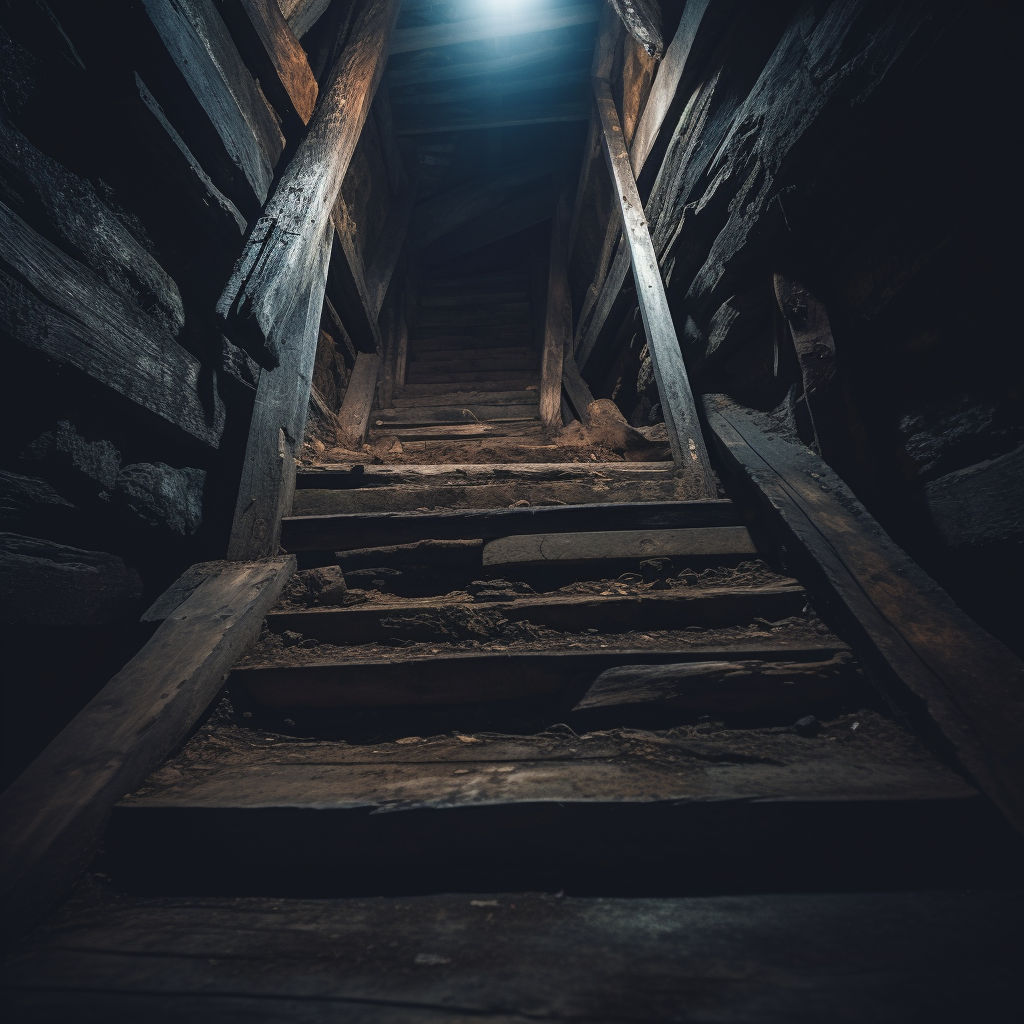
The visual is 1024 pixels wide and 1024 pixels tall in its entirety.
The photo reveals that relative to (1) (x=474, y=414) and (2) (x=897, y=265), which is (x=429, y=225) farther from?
(2) (x=897, y=265)

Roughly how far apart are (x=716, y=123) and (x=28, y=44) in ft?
9.49

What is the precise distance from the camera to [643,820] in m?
0.83

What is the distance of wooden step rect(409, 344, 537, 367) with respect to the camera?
598 cm

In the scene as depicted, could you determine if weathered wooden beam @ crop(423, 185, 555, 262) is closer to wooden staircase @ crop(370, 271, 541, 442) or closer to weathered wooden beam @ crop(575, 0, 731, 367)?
wooden staircase @ crop(370, 271, 541, 442)

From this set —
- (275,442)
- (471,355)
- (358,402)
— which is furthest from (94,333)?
(471,355)

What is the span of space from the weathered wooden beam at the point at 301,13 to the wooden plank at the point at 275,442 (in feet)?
5.14

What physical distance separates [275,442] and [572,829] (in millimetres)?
1862

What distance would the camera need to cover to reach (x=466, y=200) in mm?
6172

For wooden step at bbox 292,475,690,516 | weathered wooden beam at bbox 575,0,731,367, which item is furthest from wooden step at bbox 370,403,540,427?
wooden step at bbox 292,475,690,516

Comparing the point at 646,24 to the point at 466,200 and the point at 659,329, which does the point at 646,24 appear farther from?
the point at 466,200

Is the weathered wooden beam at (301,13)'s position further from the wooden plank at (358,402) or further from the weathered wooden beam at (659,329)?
the weathered wooden beam at (659,329)

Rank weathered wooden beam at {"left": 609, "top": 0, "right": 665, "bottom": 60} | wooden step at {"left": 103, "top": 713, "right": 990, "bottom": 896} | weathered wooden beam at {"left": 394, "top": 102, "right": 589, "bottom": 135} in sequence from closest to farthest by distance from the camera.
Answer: wooden step at {"left": 103, "top": 713, "right": 990, "bottom": 896}, weathered wooden beam at {"left": 609, "top": 0, "right": 665, "bottom": 60}, weathered wooden beam at {"left": 394, "top": 102, "right": 589, "bottom": 135}

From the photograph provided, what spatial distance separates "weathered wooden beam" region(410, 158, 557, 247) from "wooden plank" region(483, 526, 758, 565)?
19.1ft

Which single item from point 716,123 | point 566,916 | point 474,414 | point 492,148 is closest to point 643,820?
point 566,916
